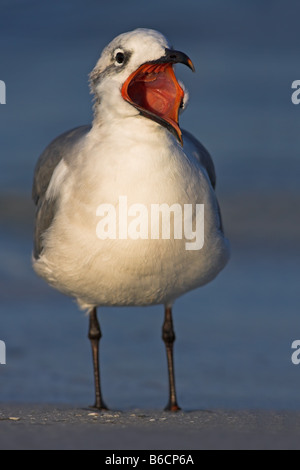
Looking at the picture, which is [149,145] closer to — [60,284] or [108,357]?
[60,284]

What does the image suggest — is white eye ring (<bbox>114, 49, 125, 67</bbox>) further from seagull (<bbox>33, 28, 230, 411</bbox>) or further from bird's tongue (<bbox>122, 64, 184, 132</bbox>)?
bird's tongue (<bbox>122, 64, 184, 132</bbox>)

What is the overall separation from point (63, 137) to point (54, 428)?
108 inches

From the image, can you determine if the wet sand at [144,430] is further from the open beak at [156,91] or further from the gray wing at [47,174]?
the open beak at [156,91]

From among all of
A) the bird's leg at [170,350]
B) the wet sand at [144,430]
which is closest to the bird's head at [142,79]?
the wet sand at [144,430]

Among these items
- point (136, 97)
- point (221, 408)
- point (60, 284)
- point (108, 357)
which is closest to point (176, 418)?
point (221, 408)

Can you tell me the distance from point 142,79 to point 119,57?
7.4 inches

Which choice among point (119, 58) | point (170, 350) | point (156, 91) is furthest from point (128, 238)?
point (170, 350)

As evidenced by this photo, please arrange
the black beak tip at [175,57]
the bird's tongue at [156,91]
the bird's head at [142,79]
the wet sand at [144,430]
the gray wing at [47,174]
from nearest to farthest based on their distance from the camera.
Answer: the wet sand at [144,430] < the black beak tip at [175,57] < the bird's head at [142,79] < the bird's tongue at [156,91] < the gray wing at [47,174]

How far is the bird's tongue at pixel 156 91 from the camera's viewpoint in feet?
22.1

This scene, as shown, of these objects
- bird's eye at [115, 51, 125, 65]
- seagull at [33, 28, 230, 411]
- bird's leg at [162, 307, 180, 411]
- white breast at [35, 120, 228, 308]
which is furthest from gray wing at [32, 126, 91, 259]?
bird's leg at [162, 307, 180, 411]

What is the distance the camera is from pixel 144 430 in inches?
237

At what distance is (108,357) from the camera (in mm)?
→ 9258
